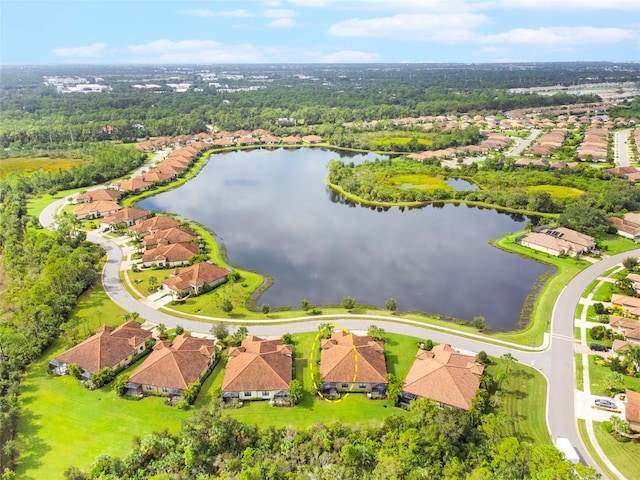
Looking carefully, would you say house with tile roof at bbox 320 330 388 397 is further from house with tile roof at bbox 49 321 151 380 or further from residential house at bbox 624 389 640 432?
house with tile roof at bbox 49 321 151 380

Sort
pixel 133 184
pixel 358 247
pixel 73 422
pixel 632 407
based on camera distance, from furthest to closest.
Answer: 1. pixel 133 184
2. pixel 358 247
3. pixel 73 422
4. pixel 632 407

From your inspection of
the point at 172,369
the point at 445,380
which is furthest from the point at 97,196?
the point at 445,380

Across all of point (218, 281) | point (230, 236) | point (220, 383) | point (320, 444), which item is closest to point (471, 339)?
point (320, 444)

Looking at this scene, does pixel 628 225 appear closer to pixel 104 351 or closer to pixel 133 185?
pixel 104 351

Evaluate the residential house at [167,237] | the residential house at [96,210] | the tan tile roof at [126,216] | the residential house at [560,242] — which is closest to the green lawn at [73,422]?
the residential house at [167,237]

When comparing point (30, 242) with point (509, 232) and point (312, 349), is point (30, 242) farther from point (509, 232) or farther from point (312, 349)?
point (509, 232)

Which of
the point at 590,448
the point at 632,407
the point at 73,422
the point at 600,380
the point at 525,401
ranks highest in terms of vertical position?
the point at 632,407
